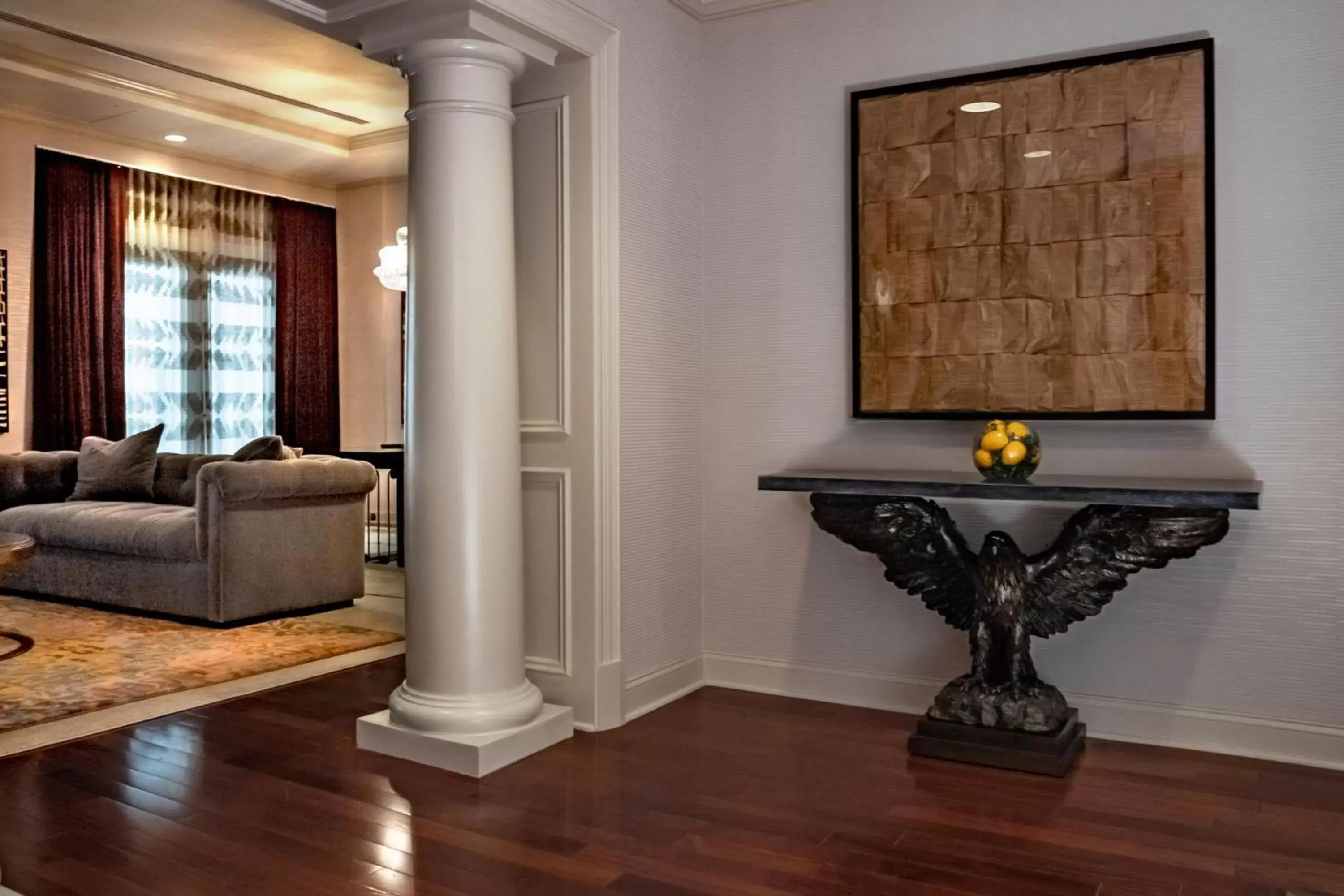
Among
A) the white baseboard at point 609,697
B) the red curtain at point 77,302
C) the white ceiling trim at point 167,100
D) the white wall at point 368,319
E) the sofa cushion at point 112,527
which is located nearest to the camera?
the white baseboard at point 609,697

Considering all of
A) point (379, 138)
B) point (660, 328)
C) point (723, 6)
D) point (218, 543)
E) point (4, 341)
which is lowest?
point (218, 543)

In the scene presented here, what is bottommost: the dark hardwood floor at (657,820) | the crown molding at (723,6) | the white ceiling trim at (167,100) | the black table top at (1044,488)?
the dark hardwood floor at (657,820)

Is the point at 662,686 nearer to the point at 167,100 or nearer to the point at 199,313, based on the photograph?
the point at 167,100

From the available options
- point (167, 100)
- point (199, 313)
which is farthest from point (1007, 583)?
point (199, 313)

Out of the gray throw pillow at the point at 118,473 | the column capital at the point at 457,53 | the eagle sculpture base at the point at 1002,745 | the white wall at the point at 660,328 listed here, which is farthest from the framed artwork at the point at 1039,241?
the gray throw pillow at the point at 118,473

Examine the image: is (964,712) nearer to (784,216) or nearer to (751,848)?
(751,848)

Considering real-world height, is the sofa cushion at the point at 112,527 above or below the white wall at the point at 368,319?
below

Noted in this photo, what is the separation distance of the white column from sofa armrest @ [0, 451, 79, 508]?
405 centimetres

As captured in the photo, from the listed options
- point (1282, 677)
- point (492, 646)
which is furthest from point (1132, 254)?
point (492, 646)

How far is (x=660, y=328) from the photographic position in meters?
3.90

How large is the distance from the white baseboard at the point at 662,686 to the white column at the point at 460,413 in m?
0.44

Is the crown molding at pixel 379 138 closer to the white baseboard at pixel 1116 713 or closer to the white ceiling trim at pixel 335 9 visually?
the white ceiling trim at pixel 335 9

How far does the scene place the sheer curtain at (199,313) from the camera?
299 inches

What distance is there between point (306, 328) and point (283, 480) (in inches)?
144
